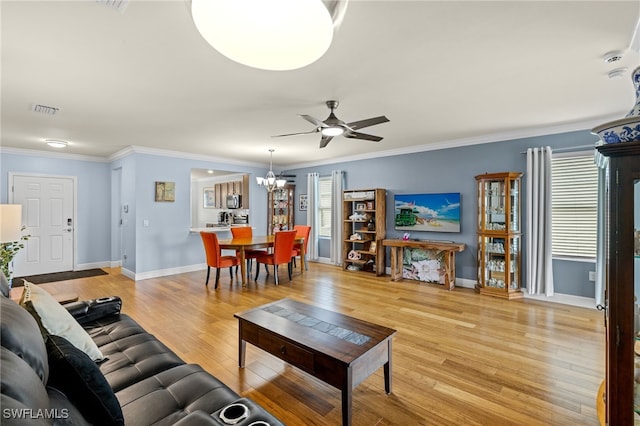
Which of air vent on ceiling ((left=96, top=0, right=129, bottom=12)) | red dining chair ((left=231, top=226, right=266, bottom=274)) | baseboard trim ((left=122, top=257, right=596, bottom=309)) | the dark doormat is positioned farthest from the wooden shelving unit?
the dark doormat

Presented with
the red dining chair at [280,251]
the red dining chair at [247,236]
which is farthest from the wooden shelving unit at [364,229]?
the red dining chair at [247,236]

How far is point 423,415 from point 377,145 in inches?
178

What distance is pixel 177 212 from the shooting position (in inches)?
244

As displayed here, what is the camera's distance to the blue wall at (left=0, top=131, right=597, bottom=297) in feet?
15.2

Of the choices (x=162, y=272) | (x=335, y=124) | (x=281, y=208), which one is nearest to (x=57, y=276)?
(x=162, y=272)

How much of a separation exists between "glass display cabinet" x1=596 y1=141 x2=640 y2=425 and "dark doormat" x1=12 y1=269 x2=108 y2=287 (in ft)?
24.5

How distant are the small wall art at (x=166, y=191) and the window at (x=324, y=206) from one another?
10.9ft

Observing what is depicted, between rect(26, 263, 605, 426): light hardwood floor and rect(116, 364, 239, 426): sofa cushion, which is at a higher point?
rect(116, 364, 239, 426): sofa cushion

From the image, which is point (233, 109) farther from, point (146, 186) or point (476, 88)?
point (146, 186)

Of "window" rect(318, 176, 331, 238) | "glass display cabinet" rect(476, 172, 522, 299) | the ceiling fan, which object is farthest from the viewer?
"window" rect(318, 176, 331, 238)

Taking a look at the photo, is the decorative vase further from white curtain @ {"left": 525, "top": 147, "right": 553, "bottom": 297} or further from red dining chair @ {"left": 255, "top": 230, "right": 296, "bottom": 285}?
red dining chair @ {"left": 255, "top": 230, "right": 296, "bottom": 285}

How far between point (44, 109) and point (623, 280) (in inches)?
205

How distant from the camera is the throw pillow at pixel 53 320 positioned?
1.44 metres

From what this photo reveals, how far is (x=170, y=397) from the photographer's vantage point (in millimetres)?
1397
